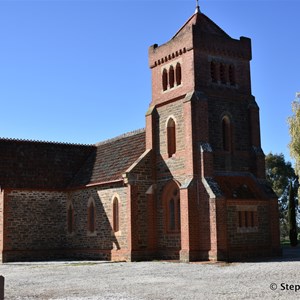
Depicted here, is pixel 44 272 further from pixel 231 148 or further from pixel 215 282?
pixel 231 148

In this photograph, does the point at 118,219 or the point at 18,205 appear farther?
the point at 18,205

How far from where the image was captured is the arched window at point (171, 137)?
31359 mm

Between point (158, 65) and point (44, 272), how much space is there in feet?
47.8

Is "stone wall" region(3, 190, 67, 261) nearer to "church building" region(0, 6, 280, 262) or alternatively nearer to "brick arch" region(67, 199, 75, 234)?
"church building" region(0, 6, 280, 262)

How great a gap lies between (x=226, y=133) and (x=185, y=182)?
4.15 m

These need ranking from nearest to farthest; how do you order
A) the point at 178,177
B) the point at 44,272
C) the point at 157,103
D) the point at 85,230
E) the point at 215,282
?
1. the point at 215,282
2. the point at 44,272
3. the point at 178,177
4. the point at 157,103
5. the point at 85,230

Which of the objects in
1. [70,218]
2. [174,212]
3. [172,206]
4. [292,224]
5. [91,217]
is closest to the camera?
[174,212]

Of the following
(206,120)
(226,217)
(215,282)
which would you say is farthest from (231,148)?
(215,282)

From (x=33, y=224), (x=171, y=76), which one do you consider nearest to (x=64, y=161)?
(x=33, y=224)

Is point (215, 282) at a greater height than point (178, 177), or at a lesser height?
lesser

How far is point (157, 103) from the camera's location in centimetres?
3266

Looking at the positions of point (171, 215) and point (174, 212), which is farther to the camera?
point (171, 215)

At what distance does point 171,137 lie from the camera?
3153 centimetres

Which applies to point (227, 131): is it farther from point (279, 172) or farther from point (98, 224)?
point (279, 172)
